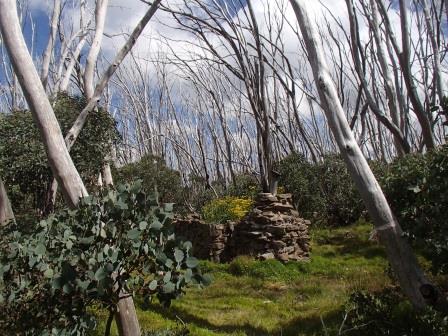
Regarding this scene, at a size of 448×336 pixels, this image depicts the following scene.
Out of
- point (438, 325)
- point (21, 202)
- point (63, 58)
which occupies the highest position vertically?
point (63, 58)

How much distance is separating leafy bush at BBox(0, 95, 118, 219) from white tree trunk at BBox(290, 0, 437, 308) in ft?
21.5

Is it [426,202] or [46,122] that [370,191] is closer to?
[426,202]

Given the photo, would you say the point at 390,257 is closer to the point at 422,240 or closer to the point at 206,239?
the point at 422,240

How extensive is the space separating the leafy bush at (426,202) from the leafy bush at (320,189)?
7846 mm

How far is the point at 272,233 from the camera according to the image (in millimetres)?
9055

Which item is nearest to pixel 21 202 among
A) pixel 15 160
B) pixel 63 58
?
pixel 15 160

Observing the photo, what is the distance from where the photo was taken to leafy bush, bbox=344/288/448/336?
3535 mm

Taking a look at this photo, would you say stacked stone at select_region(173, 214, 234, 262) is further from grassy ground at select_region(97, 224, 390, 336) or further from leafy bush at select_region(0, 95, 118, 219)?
leafy bush at select_region(0, 95, 118, 219)

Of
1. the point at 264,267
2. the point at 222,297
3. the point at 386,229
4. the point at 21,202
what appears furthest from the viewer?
the point at 21,202

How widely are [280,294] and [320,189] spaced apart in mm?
6819

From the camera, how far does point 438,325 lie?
3500 mm

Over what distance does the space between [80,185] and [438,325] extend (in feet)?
10.5

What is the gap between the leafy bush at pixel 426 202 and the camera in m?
4.00

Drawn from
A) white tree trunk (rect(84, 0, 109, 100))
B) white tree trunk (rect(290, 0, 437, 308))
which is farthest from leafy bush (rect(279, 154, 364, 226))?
white tree trunk (rect(290, 0, 437, 308))
